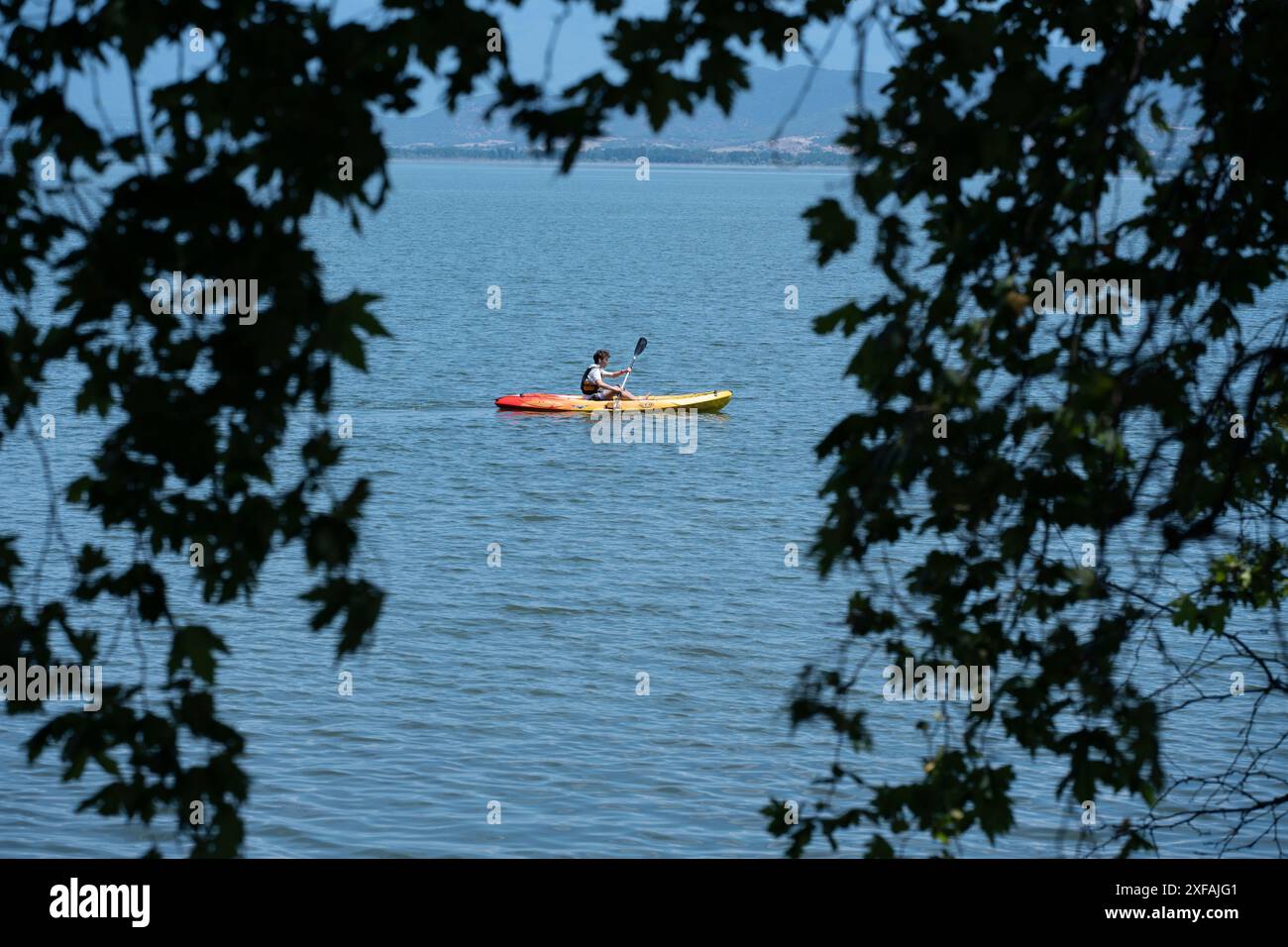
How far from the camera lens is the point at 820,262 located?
17.5ft

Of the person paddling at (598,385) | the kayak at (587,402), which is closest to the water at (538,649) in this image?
the kayak at (587,402)

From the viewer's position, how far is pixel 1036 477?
5754 mm

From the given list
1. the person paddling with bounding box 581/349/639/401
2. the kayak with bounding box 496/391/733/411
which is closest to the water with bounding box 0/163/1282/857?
the kayak with bounding box 496/391/733/411

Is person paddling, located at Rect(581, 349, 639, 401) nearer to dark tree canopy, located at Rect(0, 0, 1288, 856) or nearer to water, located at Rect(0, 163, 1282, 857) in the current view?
water, located at Rect(0, 163, 1282, 857)

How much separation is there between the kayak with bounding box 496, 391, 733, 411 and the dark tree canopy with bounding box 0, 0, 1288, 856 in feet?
78.9

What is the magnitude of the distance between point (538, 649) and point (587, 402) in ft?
45.2

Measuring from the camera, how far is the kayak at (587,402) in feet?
101

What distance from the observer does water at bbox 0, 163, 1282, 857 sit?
42.0 feet

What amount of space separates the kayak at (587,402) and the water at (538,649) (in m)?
0.31

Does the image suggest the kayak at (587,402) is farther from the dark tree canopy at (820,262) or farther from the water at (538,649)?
the dark tree canopy at (820,262)

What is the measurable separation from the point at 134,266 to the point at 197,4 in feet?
2.45

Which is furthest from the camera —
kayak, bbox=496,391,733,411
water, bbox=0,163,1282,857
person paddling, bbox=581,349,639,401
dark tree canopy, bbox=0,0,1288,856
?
kayak, bbox=496,391,733,411

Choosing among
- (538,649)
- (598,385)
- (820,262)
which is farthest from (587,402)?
(820,262)
